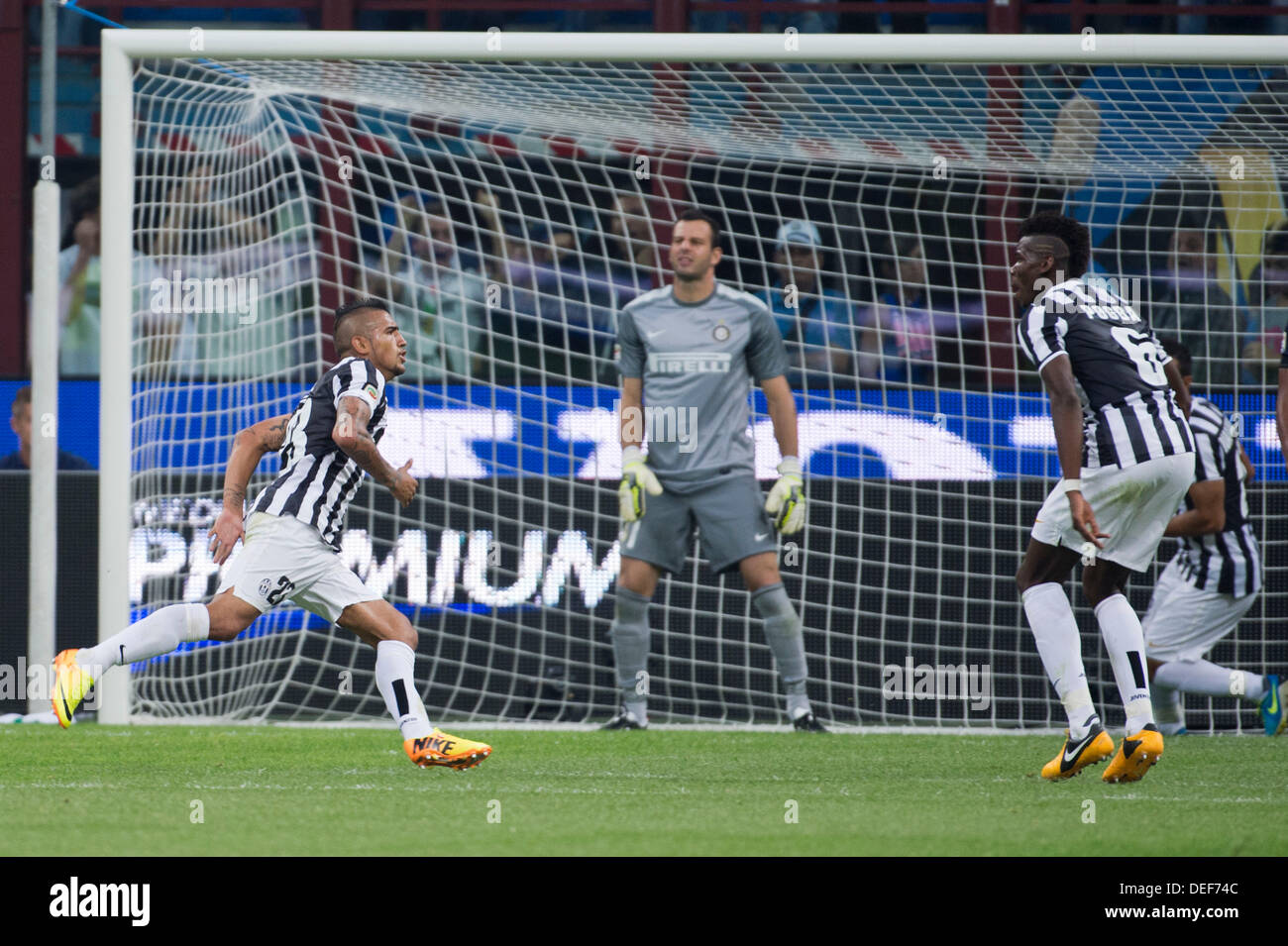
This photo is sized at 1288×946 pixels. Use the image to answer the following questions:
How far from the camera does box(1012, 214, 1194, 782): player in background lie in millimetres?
4949

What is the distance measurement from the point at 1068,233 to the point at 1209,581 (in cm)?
228

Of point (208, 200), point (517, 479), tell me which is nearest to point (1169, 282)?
point (517, 479)

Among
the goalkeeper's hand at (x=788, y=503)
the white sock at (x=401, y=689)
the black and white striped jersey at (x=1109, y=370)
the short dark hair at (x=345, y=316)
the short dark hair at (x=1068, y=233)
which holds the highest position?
the short dark hair at (x=1068, y=233)

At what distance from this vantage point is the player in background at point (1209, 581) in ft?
22.3

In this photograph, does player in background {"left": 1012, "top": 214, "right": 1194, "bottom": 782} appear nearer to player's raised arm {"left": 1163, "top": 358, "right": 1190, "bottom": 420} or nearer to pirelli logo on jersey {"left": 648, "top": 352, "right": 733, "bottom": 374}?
player's raised arm {"left": 1163, "top": 358, "right": 1190, "bottom": 420}

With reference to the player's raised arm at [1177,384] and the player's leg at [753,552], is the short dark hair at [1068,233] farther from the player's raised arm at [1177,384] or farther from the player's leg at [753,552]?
the player's leg at [753,552]

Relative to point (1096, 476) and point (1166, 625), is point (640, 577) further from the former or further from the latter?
point (1096, 476)

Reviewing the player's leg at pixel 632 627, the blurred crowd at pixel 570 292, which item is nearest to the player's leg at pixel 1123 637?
the player's leg at pixel 632 627

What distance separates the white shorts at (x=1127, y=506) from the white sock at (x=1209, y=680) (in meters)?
1.98

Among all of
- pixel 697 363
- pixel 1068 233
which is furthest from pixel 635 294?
pixel 1068 233

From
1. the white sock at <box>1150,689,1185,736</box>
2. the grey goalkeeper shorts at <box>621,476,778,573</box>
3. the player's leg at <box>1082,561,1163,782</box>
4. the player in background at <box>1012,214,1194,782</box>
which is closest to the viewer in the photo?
the player's leg at <box>1082,561,1163,782</box>

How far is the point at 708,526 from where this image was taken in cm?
684

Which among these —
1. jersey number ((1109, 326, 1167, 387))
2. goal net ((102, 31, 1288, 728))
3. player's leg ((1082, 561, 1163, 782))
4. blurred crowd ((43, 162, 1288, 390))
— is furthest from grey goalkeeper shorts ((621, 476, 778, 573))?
jersey number ((1109, 326, 1167, 387))

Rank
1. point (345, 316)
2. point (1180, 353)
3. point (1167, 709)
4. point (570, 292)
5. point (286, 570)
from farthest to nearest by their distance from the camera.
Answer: point (570, 292) → point (1167, 709) → point (1180, 353) → point (345, 316) → point (286, 570)
